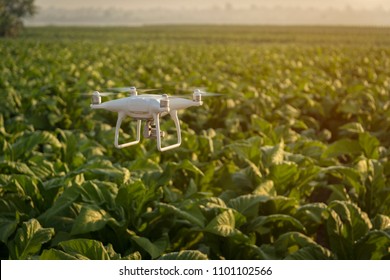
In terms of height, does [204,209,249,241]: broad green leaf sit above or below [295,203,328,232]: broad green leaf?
above

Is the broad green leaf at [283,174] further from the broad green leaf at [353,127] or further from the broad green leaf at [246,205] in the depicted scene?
the broad green leaf at [353,127]

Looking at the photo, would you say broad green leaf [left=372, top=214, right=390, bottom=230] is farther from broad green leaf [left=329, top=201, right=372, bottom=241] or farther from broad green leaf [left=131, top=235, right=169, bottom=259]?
broad green leaf [left=131, top=235, right=169, bottom=259]

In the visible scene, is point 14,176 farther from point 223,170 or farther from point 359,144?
point 359,144

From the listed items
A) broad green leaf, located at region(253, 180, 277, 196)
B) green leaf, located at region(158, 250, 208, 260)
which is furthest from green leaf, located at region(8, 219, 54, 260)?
broad green leaf, located at region(253, 180, 277, 196)
